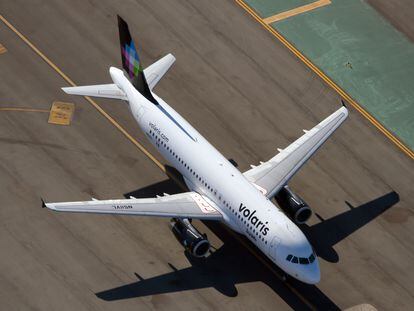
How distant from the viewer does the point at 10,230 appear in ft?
Answer: 213

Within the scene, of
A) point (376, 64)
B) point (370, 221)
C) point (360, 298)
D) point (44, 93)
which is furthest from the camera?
point (376, 64)

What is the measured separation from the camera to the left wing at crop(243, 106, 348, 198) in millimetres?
65812

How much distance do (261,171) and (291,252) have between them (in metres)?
8.79

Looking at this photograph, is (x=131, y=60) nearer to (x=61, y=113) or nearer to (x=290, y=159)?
(x=61, y=113)

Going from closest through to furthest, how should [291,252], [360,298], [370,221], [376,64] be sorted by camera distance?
1. [291,252]
2. [360,298]
3. [370,221]
4. [376,64]

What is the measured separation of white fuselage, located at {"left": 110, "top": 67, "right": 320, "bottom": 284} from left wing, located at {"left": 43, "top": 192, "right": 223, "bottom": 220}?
807 mm

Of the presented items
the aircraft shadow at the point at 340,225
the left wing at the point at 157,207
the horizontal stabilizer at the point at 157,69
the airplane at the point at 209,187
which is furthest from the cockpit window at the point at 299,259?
the horizontal stabilizer at the point at 157,69

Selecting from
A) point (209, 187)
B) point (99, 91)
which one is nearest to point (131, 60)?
point (99, 91)

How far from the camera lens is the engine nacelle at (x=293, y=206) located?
65.4 m

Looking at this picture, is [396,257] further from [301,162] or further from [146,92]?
[146,92]

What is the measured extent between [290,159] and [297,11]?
2025 cm

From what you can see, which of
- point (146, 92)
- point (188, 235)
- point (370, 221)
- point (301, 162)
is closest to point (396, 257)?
point (370, 221)

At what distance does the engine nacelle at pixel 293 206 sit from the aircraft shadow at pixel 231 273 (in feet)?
7.76

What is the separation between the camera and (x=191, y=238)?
205 feet
